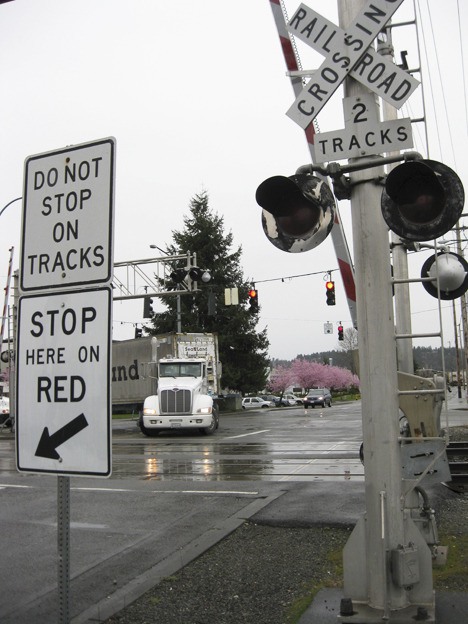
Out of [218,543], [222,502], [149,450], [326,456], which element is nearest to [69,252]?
[218,543]

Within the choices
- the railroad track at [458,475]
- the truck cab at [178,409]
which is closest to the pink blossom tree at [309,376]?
the truck cab at [178,409]

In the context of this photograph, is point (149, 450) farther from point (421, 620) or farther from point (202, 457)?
point (421, 620)

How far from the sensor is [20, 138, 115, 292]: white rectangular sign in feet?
9.67

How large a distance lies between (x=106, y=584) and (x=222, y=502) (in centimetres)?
360

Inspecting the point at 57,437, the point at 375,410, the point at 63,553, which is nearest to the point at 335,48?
the point at 375,410

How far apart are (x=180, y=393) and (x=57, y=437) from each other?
63.2 ft

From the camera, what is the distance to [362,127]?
13.1 feet

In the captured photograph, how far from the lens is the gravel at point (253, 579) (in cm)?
462

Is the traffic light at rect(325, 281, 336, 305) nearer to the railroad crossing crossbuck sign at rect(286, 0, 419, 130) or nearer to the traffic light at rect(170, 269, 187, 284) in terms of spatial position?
the traffic light at rect(170, 269, 187, 284)

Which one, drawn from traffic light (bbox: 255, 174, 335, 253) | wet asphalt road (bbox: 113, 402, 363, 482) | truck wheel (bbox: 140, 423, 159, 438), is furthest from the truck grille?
traffic light (bbox: 255, 174, 335, 253)

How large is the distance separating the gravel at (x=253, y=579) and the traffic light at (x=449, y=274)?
2305mm

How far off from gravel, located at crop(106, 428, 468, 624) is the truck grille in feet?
48.5

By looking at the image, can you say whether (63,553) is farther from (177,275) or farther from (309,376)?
(309,376)

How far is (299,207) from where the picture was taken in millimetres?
4117
